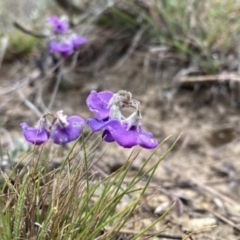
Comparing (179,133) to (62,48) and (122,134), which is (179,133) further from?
(122,134)

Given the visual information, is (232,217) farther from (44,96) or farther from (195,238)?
(44,96)

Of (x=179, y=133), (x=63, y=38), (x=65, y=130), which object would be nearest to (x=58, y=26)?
(x=63, y=38)

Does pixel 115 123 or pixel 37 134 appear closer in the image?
pixel 115 123

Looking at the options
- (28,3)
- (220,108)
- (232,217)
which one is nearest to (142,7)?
(220,108)

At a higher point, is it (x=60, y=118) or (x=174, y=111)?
(x=60, y=118)

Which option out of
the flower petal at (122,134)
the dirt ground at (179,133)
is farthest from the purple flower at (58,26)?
the flower petal at (122,134)

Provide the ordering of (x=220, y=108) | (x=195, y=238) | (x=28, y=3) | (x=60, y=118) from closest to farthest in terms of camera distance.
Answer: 1. (x=60, y=118)
2. (x=195, y=238)
3. (x=220, y=108)
4. (x=28, y=3)
